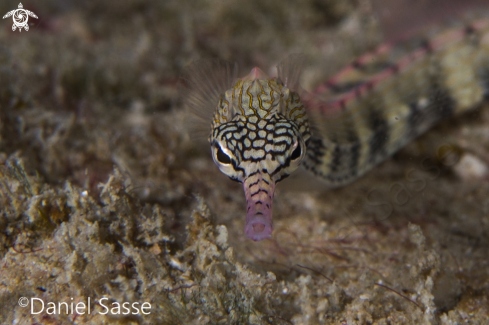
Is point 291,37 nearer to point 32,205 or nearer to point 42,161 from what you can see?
point 42,161

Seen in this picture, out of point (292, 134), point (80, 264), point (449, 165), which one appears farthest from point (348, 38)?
point (80, 264)

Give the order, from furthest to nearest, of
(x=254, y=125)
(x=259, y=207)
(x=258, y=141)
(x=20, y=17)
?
1. (x=20, y=17)
2. (x=254, y=125)
3. (x=258, y=141)
4. (x=259, y=207)

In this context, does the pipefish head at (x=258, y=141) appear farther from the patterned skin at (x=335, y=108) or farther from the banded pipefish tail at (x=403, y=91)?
the banded pipefish tail at (x=403, y=91)

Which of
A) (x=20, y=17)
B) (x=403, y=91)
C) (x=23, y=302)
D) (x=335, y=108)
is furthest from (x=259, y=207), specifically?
(x=20, y=17)

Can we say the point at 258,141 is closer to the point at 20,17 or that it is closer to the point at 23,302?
the point at 23,302

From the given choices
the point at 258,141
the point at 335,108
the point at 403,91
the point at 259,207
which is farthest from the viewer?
the point at 403,91

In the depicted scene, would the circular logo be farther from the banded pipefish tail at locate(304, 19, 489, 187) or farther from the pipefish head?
the banded pipefish tail at locate(304, 19, 489, 187)

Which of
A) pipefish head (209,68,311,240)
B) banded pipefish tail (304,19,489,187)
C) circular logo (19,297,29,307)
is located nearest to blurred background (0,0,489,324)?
circular logo (19,297,29,307)
